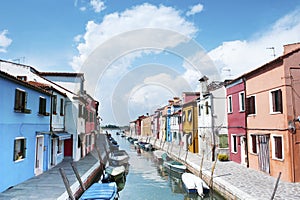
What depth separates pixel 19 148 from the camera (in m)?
13.7

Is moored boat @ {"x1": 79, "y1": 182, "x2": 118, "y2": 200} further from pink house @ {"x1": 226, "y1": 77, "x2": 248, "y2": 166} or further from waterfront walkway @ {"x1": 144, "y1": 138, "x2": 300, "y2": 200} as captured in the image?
pink house @ {"x1": 226, "y1": 77, "x2": 248, "y2": 166}

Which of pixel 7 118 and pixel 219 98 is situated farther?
pixel 219 98

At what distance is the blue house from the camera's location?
11.7 m

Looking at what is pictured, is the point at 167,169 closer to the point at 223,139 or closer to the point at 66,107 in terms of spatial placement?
the point at 223,139

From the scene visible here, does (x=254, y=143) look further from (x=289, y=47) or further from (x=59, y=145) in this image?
(x=59, y=145)

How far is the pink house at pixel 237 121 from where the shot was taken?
18820 millimetres

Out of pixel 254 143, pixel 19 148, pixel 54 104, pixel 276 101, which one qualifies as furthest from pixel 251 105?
pixel 19 148

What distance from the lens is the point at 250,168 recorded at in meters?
17.5

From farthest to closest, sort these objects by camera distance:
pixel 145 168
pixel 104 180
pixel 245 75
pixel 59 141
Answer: pixel 145 168 < pixel 59 141 < pixel 245 75 < pixel 104 180

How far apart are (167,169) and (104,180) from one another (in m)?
7.80

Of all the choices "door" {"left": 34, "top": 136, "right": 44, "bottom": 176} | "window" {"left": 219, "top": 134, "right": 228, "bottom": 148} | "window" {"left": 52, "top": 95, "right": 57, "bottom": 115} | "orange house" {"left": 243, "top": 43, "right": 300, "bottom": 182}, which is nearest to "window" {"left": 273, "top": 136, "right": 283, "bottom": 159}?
"orange house" {"left": 243, "top": 43, "right": 300, "bottom": 182}

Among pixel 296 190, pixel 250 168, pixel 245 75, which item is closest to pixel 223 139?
pixel 250 168

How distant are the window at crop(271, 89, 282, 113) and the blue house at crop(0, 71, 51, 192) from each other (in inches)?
558

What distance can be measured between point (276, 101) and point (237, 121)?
529 centimetres
